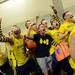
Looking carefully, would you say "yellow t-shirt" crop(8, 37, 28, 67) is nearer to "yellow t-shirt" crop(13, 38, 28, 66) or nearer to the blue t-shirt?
"yellow t-shirt" crop(13, 38, 28, 66)

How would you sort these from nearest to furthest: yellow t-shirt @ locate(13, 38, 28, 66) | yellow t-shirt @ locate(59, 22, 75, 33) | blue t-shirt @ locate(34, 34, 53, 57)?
1. yellow t-shirt @ locate(59, 22, 75, 33)
2. blue t-shirt @ locate(34, 34, 53, 57)
3. yellow t-shirt @ locate(13, 38, 28, 66)

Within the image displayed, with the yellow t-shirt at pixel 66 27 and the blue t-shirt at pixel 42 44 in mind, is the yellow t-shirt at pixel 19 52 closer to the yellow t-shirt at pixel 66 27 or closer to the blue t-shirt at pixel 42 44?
the blue t-shirt at pixel 42 44

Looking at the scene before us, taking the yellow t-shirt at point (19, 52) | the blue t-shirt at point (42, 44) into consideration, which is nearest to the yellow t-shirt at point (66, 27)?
the blue t-shirt at point (42, 44)

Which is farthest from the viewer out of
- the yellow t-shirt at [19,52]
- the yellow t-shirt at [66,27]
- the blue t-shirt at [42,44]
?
the yellow t-shirt at [19,52]

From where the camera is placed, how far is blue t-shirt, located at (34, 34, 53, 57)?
16.8 ft

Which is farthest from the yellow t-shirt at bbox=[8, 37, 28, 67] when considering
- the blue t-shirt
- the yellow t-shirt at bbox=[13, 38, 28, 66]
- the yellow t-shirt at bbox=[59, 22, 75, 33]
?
the yellow t-shirt at bbox=[59, 22, 75, 33]

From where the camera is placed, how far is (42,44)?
5156 mm

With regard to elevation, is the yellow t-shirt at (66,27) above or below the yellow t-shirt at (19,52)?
above

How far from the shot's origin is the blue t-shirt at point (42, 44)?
513 cm

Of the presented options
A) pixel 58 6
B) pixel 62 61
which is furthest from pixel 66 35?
pixel 58 6

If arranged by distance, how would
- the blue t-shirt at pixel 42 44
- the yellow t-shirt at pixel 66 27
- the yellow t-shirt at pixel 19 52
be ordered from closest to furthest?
the yellow t-shirt at pixel 66 27 < the blue t-shirt at pixel 42 44 < the yellow t-shirt at pixel 19 52

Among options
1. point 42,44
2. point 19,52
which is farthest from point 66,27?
point 19,52

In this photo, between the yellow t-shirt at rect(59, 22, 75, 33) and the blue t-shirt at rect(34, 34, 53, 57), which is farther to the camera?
the blue t-shirt at rect(34, 34, 53, 57)

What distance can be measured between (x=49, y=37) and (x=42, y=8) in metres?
3.71
